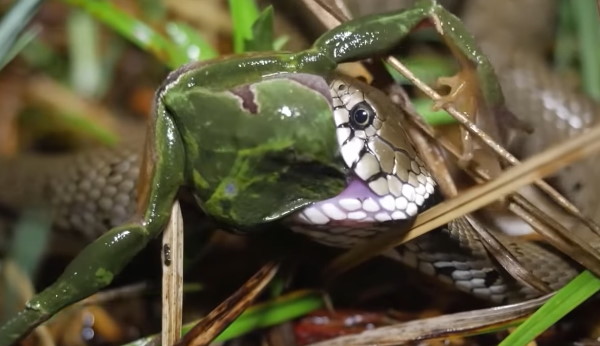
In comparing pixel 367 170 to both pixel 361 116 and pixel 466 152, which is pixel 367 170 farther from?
pixel 466 152

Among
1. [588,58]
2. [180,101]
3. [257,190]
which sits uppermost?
[588,58]

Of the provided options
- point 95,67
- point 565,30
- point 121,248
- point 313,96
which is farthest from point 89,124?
point 565,30

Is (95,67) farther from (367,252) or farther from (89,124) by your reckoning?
(367,252)

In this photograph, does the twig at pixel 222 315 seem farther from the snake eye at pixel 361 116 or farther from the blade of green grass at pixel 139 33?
the blade of green grass at pixel 139 33

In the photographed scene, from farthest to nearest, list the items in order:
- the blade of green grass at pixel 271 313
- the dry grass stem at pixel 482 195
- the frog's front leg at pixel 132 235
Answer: the blade of green grass at pixel 271 313
the frog's front leg at pixel 132 235
the dry grass stem at pixel 482 195

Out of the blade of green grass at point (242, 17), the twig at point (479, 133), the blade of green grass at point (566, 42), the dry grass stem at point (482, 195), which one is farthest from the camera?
the blade of green grass at point (566, 42)

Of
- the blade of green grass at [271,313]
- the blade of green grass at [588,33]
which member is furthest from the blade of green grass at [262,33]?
the blade of green grass at [588,33]

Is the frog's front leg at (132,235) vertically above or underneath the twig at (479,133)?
underneath
